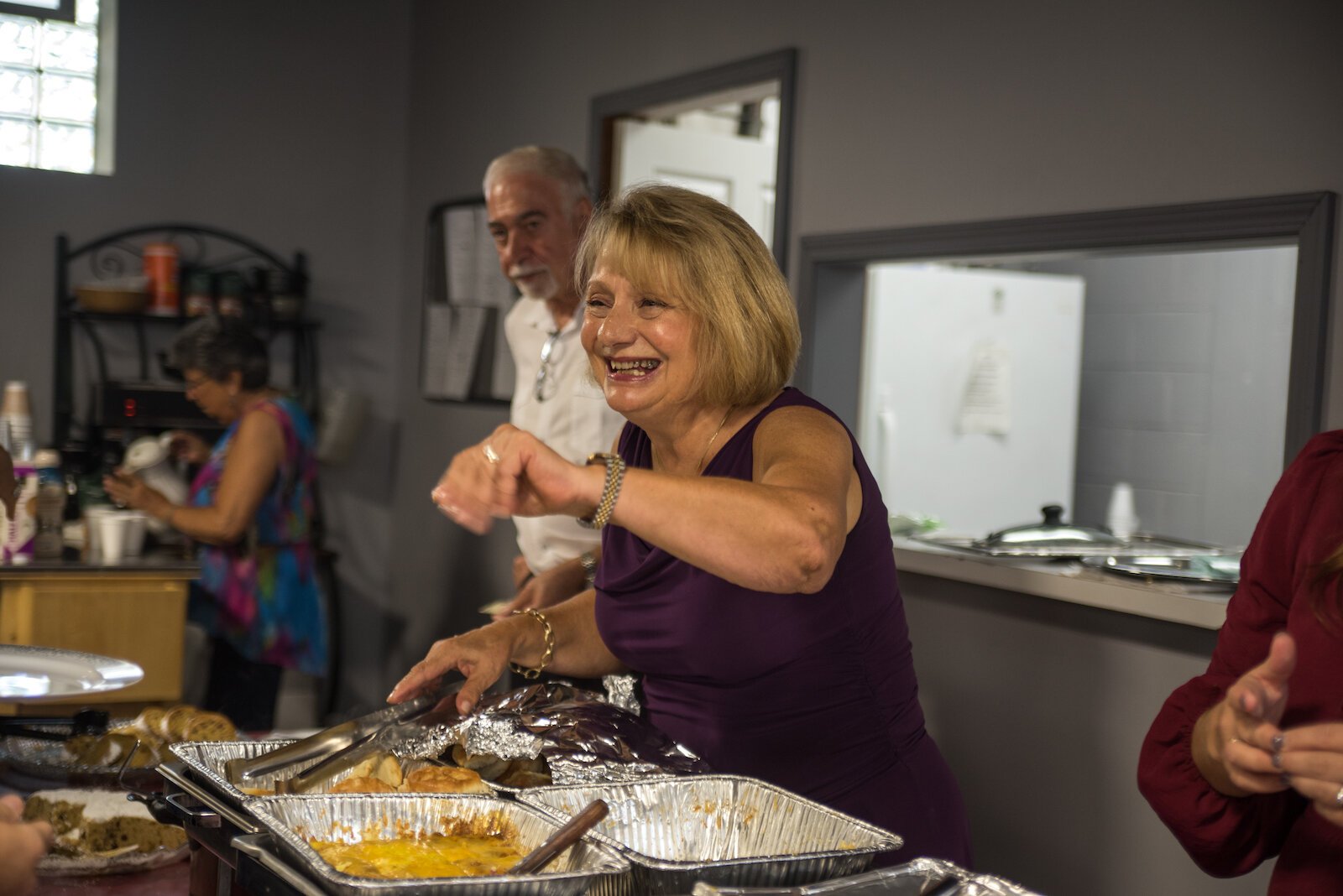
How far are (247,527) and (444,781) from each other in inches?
91.0

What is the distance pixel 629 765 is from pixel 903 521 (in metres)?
1.67

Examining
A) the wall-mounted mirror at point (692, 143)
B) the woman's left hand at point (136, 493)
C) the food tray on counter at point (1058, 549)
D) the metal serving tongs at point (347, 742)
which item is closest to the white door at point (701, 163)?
the wall-mounted mirror at point (692, 143)

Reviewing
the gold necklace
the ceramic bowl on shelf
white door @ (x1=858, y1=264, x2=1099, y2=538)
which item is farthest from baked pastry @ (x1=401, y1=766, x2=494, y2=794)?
the ceramic bowl on shelf

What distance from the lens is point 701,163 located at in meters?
3.78

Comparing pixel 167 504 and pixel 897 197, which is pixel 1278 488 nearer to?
pixel 897 197

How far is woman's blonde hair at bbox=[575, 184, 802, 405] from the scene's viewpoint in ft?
4.91

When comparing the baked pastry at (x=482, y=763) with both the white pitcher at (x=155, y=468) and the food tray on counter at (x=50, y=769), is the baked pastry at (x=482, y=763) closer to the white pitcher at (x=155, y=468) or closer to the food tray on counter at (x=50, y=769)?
the food tray on counter at (x=50, y=769)

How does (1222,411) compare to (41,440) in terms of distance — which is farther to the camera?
(41,440)

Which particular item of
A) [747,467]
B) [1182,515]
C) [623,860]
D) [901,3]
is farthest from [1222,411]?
[623,860]

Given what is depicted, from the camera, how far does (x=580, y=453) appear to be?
2.52m

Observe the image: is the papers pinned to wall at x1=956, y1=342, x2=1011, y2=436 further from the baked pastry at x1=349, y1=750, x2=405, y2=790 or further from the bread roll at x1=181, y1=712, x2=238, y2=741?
the baked pastry at x1=349, y1=750, x2=405, y2=790

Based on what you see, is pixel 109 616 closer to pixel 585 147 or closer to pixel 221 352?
pixel 221 352

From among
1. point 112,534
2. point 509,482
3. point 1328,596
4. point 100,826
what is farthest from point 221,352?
point 1328,596

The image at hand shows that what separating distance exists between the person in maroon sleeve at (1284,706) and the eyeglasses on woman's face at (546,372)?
161 cm
